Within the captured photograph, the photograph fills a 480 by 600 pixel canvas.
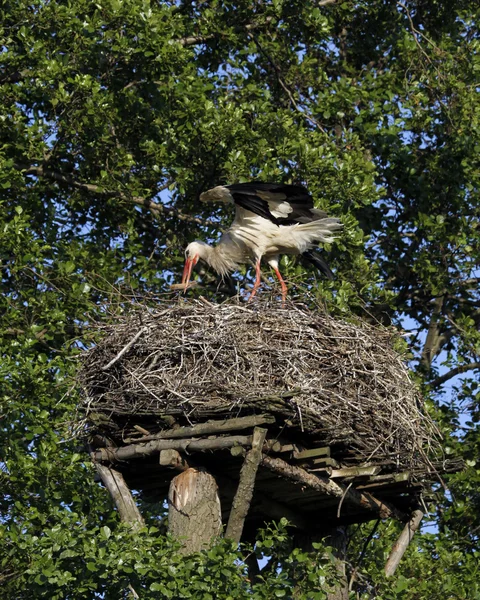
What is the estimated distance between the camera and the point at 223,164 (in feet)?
44.2

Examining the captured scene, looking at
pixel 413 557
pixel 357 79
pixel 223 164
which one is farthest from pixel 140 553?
pixel 357 79

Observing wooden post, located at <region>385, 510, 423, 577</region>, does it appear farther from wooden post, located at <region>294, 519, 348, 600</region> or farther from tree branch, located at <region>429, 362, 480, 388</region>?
tree branch, located at <region>429, 362, 480, 388</region>

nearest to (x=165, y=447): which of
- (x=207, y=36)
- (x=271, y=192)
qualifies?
(x=271, y=192)

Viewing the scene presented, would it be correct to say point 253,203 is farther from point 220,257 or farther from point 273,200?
point 220,257

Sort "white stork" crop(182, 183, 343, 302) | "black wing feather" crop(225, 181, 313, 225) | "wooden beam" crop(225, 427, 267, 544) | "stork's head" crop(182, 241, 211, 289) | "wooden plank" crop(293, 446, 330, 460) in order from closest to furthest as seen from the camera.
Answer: "wooden beam" crop(225, 427, 267, 544)
"wooden plank" crop(293, 446, 330, 460)
"black wing feather" crop(225, 181, 313, 225)
"white stork" crop(182, 183, 343, 302)
"stork's head" crop(182, 241, 211, 289)

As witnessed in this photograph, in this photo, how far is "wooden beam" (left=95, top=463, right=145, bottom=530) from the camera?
8961 mm

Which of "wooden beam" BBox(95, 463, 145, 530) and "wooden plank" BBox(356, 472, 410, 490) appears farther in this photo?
"wooden beam" BBox(95, 463, 145, 530)

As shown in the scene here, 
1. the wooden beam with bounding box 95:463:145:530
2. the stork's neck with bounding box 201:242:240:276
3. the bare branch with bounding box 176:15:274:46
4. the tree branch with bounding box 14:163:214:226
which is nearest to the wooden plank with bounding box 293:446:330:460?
the wooden beam with bounding box 95:463:145:530

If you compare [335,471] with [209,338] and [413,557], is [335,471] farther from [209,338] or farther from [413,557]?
[413,557]

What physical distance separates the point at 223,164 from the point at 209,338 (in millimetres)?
4950

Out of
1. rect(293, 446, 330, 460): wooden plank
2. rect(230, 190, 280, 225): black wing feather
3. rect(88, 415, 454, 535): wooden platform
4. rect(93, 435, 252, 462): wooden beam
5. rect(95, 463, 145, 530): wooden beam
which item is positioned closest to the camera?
rect(93, 435, 252, 462): wooden beam

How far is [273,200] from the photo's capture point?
1147 centimetres

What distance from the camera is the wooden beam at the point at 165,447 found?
831 cm

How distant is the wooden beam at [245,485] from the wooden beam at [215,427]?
67 mm
